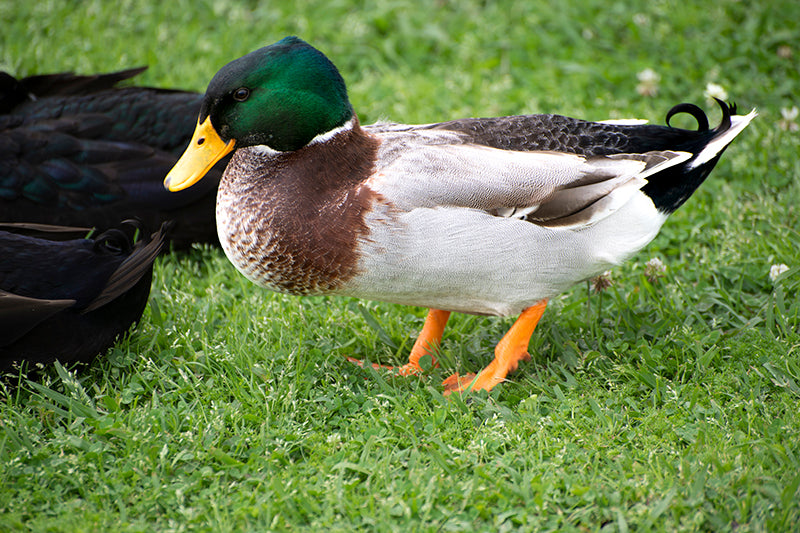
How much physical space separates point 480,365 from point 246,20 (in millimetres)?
3986

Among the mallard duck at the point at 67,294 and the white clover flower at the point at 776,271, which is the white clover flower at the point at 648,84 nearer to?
the white clover flower at the point at 776,271

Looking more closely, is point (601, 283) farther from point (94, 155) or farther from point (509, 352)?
point (94, 155)

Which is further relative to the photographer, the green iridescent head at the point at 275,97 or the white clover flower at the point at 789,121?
the white clover flower at the point at 789,121

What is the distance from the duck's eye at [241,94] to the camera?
2.72m

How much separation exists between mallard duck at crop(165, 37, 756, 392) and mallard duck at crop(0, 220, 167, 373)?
1.71 ft

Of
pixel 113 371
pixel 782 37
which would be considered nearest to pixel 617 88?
pixel 782 37

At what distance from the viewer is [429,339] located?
3367mm

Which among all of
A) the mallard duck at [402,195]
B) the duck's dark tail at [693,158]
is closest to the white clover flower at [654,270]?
the duck's dark tail at [693,158]

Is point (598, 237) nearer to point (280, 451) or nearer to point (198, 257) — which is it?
point (280, 451)

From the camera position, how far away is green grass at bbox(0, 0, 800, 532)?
2430 millimetres

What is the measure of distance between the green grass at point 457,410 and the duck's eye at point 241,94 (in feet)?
3.52

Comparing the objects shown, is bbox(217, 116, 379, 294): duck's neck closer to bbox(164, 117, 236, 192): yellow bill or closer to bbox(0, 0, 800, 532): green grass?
bbox(164, 117, 236, 192): yellow bill

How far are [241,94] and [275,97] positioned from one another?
0.41 ft

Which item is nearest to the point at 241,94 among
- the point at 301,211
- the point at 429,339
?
the point at 301,211
